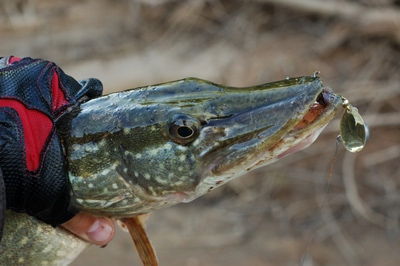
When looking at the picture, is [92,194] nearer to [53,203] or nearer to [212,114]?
[53,203]

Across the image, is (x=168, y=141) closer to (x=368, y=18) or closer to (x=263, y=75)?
(x=263, y=75)

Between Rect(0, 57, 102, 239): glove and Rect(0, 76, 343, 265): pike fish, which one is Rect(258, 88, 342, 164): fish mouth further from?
Answer: Rect(0, 57, 102, 239): glove

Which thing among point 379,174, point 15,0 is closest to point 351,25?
point 379,174

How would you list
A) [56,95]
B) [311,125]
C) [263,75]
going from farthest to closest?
[263,75]
[56,95]
[311,125]

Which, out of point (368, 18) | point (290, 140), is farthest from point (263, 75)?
point (290, 140)

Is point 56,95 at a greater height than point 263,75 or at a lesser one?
lesser

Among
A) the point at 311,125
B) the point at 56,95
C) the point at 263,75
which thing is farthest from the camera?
the point at 263,75
